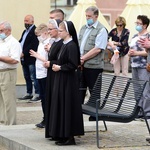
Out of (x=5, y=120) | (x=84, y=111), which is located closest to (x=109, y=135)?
(x=84, y=111)

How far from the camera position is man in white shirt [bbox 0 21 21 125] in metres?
12.8

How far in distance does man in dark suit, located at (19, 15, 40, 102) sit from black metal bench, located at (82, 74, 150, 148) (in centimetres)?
549

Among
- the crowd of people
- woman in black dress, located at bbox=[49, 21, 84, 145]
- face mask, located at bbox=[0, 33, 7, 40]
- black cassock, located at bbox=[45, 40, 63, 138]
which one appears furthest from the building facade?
woman in black dress, located at bbox=[49, 21, 84, 145]

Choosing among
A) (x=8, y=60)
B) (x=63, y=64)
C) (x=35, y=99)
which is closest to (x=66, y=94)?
(x=63, y=64)

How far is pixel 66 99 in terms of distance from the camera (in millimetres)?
10508

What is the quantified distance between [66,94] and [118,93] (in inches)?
43.7

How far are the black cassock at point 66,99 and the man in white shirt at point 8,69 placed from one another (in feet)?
7.65

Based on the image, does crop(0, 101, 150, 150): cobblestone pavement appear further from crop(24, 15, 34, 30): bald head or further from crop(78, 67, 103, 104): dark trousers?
crop(24, 15, 34, 30): bald head

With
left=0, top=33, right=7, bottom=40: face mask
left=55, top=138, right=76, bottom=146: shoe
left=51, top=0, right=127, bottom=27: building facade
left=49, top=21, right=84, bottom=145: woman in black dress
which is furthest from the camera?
left=51, top=0, right=127, bottom=27: building facade

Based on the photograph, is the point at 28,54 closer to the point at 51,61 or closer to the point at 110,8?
the point at 51,61

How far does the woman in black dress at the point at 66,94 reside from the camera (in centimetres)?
1049

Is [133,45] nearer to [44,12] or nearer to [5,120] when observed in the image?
[5,120]

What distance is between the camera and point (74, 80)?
34.8ft

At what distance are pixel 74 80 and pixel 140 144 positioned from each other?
1297 mm
